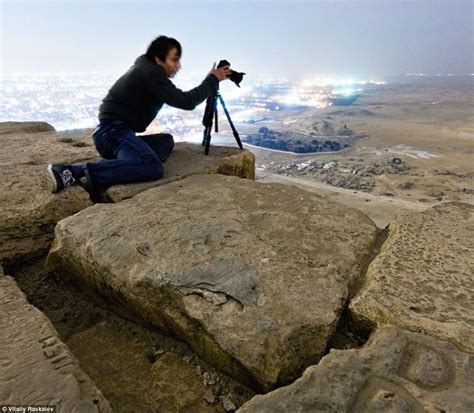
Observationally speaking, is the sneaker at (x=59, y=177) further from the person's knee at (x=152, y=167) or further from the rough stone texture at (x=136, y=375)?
the rough stone texture at (x=136, y=375)

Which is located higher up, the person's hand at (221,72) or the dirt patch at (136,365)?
the person's hand at (221,72)

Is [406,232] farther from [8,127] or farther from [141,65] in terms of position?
[8,127]

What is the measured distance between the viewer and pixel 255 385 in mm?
1654

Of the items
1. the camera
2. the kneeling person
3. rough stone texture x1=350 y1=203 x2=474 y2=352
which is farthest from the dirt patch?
the camera

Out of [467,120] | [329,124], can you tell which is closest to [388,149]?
[329,124]

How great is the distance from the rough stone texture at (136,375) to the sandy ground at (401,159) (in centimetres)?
1007

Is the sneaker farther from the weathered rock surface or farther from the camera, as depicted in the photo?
the camera

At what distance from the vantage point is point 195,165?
3785mm

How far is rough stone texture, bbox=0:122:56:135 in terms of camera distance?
5664mm

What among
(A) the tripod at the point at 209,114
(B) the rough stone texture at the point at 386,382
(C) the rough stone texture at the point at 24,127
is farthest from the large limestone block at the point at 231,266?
(C) the rough stone texture at the point at 24,127

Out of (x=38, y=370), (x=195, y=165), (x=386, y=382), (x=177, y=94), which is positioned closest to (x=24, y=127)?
(x=195, y=165)

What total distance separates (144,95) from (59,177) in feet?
3.69

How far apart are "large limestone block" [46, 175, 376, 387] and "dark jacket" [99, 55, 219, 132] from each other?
1002mm

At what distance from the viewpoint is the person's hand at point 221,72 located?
3.63m
